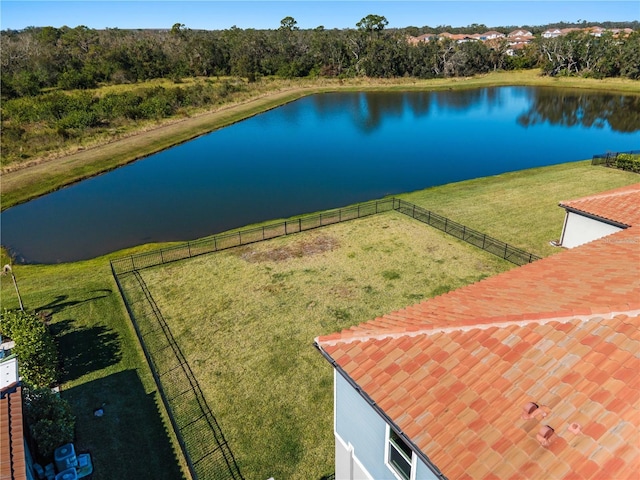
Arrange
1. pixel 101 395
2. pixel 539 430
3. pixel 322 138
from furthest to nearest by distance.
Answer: pixel 322 138 < pixel 101 395 < pixel 539 430

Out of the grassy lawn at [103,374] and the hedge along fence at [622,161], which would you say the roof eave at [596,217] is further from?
the hedge along fence at [622,161]

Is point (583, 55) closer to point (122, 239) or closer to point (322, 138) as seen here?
point (322, 138)

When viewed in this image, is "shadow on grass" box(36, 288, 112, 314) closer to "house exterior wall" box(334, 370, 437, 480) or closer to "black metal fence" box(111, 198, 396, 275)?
"black metal fence" box(111, 198, 396, 275)

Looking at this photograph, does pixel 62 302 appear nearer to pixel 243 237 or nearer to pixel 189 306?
pixel 189 306

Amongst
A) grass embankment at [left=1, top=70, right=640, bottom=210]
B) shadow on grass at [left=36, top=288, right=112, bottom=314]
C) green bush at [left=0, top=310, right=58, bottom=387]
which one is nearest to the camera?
green bush at [left=0, top=310, right=58, bottom=387]

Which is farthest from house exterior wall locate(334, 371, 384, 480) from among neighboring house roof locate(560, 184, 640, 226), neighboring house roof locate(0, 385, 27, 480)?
neighboring house roof locate(560, 184, 640, 226)

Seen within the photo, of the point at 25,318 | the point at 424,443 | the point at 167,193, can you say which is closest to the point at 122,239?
the point at 167,193
